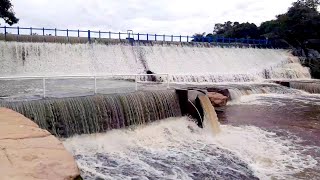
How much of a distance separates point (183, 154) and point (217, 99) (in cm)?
761

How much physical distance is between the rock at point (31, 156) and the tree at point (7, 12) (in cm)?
1356

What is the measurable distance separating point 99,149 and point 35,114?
1685 mm

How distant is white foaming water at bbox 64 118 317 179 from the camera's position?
23.6ft

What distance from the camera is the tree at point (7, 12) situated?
1770 cm

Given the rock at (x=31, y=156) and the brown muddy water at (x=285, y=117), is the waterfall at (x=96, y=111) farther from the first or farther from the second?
the brown muddy water at (x=285, y=117)

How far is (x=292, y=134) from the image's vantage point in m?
10.9

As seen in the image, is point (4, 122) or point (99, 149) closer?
point (4, 122)

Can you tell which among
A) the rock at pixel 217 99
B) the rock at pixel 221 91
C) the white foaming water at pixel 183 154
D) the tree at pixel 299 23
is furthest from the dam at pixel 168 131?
the tree at pixel 299 23

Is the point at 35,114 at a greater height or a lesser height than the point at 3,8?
lesser

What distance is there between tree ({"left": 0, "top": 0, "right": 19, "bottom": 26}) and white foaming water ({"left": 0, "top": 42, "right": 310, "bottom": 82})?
A: 1831 mm

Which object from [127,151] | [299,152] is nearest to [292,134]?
[299,152]

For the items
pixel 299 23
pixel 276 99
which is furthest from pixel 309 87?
pixel 299 23

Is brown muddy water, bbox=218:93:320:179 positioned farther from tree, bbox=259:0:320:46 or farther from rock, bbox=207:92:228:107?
tree, bbox=259:0:320:46

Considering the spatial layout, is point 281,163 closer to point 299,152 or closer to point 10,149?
point 299,152
